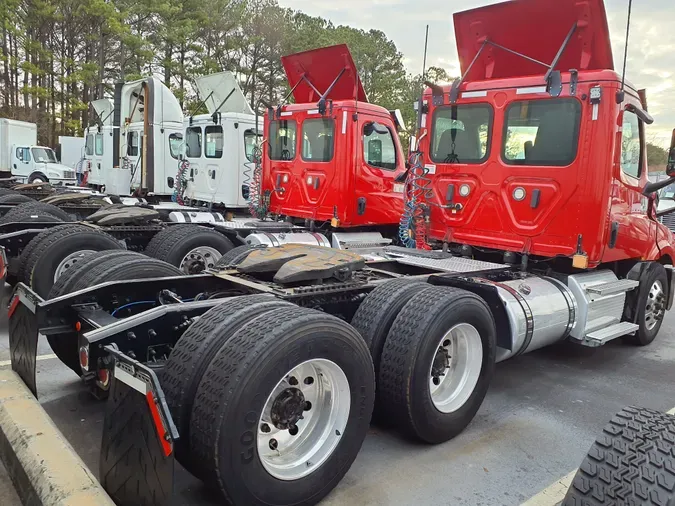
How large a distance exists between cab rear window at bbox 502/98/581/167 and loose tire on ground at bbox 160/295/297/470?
3436 millimetres

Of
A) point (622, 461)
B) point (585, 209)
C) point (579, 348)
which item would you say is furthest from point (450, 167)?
point (622, 461)

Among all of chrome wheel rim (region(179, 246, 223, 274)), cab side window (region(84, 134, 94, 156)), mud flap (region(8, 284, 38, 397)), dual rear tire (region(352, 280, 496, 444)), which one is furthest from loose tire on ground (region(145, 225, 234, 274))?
cab side window (region(84, 134, 94, 156))

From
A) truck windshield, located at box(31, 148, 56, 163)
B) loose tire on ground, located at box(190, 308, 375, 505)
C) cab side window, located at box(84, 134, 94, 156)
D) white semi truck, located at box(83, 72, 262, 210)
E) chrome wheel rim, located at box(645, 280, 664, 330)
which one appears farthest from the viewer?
truck windshield, located at box(31, 148, 56, 163)

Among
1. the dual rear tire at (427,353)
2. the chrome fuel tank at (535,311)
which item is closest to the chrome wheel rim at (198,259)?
the dual rear tire at (427,353)

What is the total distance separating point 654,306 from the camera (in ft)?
20.2

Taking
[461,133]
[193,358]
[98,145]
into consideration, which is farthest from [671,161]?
[98,145]

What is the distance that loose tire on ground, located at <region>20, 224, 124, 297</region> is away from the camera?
19.1 ft

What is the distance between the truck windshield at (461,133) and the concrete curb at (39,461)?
4.45 meters

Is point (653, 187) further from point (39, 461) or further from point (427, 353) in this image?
point (39, 461)

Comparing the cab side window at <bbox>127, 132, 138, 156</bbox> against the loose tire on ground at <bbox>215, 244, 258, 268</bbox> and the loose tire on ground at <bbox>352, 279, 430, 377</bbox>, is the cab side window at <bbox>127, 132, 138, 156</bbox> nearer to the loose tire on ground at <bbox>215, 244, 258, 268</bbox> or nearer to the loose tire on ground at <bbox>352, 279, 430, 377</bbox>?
the loose tire on ground at <bbox>215, 244, 258, 268</bbox>

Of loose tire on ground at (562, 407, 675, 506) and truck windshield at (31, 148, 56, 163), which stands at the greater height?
truck windshield at (31, 148, 56, 163)

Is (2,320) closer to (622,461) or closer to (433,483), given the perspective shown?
(433,483)

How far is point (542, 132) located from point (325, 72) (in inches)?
148

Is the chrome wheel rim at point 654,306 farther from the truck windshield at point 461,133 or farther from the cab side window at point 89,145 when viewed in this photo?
the cab side window at point 89,145
